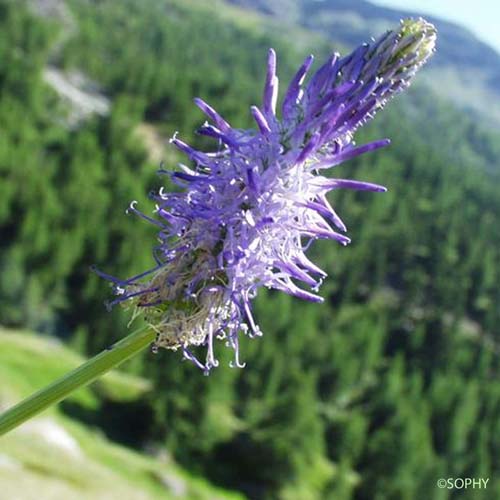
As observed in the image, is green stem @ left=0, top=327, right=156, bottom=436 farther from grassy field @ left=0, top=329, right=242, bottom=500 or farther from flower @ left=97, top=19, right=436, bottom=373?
grassy field @ left=0, top=329, right=242, bottom=500

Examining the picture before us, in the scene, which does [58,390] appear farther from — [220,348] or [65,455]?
[220,348]

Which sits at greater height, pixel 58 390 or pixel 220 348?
pixel 58 390

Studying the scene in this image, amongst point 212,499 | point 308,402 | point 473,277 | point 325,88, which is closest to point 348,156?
point 325,88

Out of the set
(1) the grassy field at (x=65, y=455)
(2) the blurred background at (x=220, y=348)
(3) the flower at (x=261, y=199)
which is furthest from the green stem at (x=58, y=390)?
(2) the blurred background at (x=220, y=348)

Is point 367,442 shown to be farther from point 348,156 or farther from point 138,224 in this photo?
point 348,156

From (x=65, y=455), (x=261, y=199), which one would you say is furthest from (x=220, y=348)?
(x=261, y=199)

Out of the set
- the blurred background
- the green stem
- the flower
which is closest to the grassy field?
the blurred background
